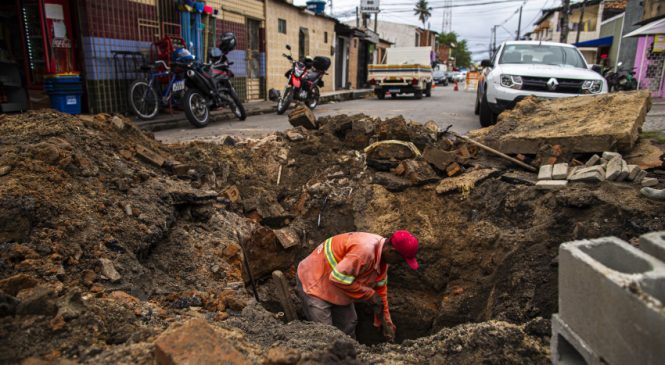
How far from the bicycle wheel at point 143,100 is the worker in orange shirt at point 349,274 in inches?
245

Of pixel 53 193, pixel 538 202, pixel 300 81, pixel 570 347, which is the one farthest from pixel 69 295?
pixel 300 81

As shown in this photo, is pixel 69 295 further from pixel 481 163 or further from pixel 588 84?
pixel 588 84

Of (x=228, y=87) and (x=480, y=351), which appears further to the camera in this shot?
(x=228, y=87)

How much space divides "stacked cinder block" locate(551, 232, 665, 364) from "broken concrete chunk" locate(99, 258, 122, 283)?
8.19 ft

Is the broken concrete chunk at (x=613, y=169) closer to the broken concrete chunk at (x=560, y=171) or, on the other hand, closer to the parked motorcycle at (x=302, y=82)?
the broken concrete chunk at (x=560, y=171)

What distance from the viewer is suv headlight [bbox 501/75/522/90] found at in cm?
762

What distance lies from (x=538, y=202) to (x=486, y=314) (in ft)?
4.14

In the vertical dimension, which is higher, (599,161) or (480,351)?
(599,161)

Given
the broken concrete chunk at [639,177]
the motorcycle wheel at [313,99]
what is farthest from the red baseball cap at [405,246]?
the motorcycle wheel at [313,99]

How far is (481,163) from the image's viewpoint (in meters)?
5.46

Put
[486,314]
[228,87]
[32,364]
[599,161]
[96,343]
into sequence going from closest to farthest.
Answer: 1. [32,364]
2. [96,343]
3. [486,314]
4. [599,161]
5. [228,87]

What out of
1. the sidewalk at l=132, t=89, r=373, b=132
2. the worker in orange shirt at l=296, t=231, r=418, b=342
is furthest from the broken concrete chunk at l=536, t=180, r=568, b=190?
the sidewalk at l=132, t=89, r=373, b=132

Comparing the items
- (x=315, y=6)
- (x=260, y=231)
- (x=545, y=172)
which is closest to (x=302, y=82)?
(x=260, y=231)

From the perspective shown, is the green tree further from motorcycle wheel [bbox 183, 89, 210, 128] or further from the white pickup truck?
motorcycle wheel [bbox 183, 89, 210, 128]
